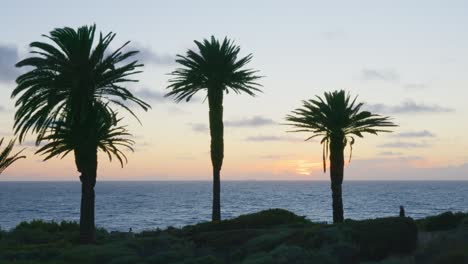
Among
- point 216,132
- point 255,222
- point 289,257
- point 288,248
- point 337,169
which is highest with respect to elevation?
point 216,132

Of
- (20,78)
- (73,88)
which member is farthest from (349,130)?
(20,78)

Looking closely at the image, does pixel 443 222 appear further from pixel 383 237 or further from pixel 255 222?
pixel 255 222

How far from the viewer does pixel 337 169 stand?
117 ft

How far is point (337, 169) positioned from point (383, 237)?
1169 cm

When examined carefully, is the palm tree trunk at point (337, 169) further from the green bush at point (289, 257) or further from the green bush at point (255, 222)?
the green bush at point (289, 257)

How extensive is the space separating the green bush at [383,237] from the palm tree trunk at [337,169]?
997 cm

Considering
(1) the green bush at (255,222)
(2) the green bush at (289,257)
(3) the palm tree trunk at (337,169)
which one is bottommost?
(2) the green bush at (289,257)

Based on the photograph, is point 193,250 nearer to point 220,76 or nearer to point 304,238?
point 304,238

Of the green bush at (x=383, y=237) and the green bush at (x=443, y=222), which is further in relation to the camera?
the green bush at (x=443, y=222)

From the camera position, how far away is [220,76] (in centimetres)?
4122

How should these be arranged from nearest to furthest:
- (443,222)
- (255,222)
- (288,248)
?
1. (288,248)
2. (443,222)
3. (255,222)

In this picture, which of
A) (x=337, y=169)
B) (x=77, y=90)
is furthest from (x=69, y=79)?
(x=337, y=169)

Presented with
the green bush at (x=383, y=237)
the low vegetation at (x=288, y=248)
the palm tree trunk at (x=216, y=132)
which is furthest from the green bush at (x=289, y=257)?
the palm tree trunk at (x=216, y=132)

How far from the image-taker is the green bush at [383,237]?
78.1 feet
